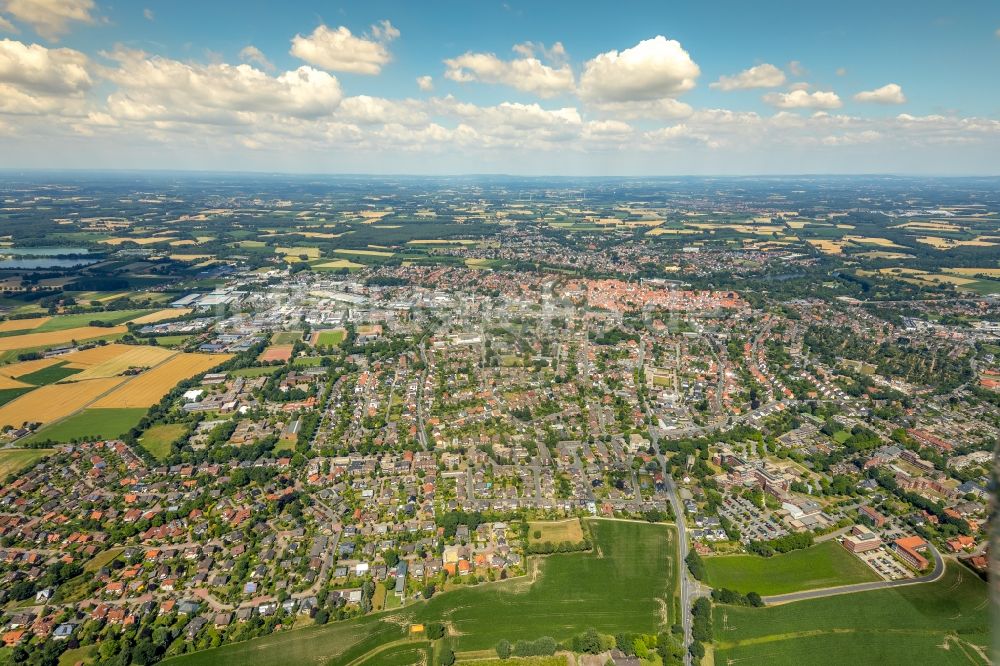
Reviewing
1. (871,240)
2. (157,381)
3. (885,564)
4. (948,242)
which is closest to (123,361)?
(157,381)

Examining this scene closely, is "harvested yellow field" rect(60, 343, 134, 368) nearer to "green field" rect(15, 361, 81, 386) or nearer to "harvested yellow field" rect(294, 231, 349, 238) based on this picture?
"green field" rect(15, 361, 81, 386)

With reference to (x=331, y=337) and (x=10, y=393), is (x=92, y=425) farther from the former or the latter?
(x=331, y=337)

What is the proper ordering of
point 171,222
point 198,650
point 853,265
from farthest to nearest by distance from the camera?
point 171,222, point 853,265, point 198,650

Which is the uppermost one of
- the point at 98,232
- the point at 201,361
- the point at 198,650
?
the point at 98,232

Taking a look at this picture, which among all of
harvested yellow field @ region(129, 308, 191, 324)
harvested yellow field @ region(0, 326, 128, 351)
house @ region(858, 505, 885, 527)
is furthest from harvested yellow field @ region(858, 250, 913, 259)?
harvested yellow field @ region(0, 326, 128, 351)

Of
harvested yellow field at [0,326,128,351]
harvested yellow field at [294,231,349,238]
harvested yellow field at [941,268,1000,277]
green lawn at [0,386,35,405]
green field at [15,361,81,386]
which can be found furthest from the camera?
harvested yellow field at [294,231,349,238]

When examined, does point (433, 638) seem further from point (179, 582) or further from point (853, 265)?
point (853, 265)

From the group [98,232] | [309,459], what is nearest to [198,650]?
[309,459]
